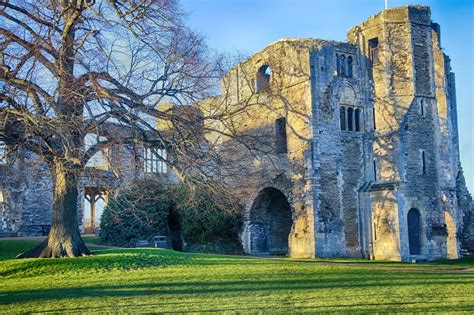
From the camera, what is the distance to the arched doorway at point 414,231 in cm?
2510

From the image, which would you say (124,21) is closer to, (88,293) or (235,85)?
(88,293)

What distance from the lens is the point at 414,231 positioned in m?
25.3

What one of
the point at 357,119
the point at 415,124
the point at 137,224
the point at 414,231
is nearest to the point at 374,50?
the point at 357,119

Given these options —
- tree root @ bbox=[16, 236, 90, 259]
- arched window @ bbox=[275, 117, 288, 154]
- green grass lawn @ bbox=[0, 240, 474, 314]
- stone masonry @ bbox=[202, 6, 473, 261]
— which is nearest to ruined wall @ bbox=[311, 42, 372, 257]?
stone masonry @ bbox=[202, 6, 473, 261]

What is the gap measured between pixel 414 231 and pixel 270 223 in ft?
24.0

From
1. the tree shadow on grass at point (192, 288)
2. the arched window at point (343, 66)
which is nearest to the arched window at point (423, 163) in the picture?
the arched window at point (343, 66)

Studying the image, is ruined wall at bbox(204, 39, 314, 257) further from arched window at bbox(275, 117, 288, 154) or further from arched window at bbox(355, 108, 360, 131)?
arched window at bbox(355, 108, 360, 131)

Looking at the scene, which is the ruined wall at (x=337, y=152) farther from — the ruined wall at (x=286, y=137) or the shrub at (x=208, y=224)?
the shrub at (x=208, y=224)

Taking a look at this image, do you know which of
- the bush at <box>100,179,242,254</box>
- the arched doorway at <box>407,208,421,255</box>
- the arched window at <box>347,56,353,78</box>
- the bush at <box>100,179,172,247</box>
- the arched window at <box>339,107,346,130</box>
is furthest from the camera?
the bush at <box>100,179,242,254</box>

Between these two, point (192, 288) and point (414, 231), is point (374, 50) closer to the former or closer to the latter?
point (414, 231)

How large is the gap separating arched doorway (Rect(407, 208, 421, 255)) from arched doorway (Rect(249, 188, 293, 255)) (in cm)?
608

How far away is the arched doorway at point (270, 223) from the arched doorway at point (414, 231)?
6083 mm

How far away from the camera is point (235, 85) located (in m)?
30.6

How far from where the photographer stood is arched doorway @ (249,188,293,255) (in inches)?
1122
